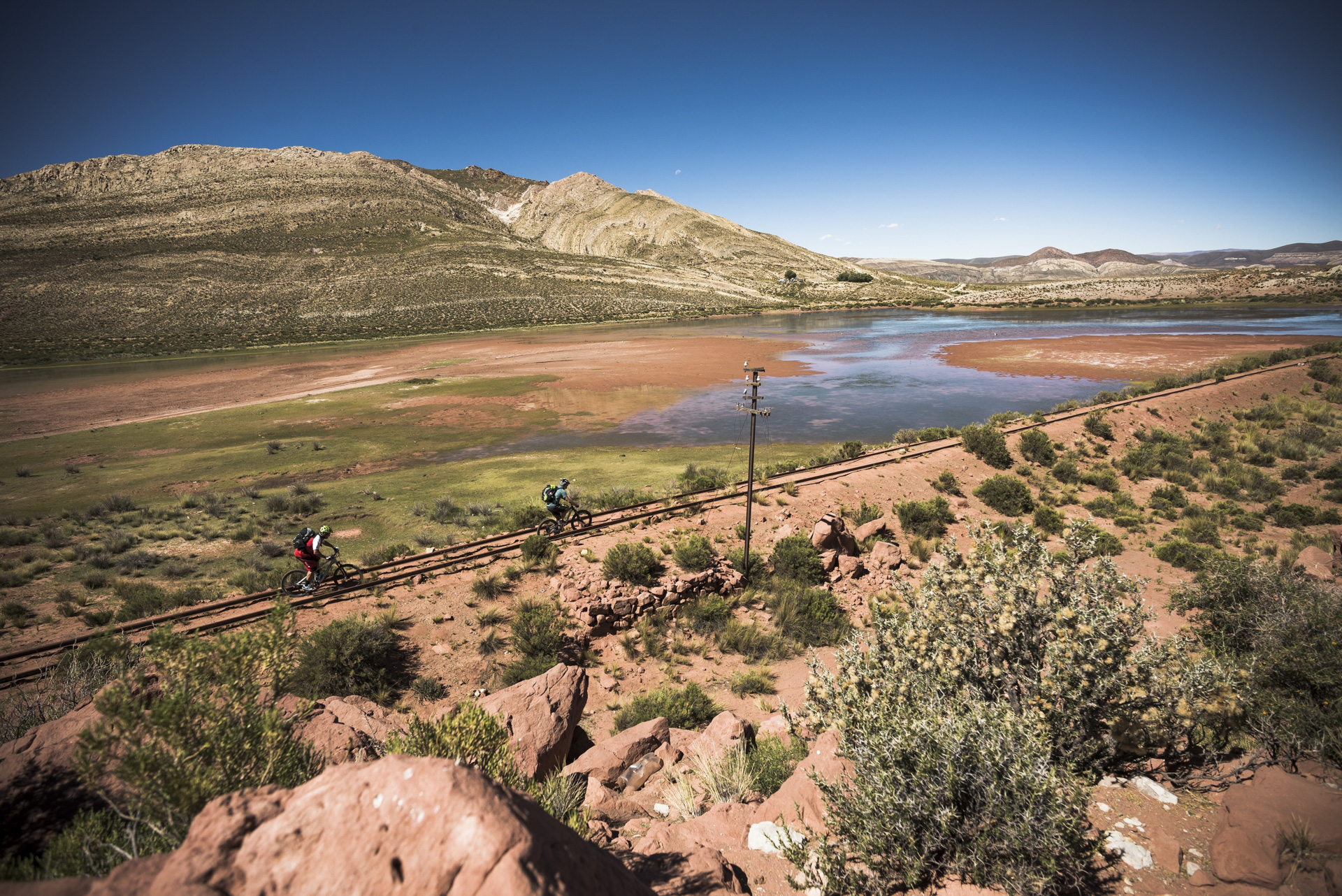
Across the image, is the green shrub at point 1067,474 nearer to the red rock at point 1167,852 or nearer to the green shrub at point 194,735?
the red rock at point 1167,852

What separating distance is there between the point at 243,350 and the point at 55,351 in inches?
822

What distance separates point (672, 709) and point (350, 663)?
6.98 metres

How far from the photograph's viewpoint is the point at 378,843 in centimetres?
321

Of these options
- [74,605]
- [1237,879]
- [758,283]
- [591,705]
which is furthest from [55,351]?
[758,283]

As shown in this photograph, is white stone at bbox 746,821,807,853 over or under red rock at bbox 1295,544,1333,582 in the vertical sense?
over

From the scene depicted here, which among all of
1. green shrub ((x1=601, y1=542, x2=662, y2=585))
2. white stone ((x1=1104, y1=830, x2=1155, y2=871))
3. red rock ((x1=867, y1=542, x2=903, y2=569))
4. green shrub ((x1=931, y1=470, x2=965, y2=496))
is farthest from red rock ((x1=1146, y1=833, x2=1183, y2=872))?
green shrub ((x1=931, y1=470, x2=965, y2=496))

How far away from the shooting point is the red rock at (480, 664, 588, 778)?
8.42 m

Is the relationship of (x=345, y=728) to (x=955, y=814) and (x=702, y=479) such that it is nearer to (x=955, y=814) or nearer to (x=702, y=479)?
(x=955, y=814)

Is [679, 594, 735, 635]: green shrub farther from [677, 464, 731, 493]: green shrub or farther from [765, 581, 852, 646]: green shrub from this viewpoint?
[677, 464, 731, 493]: green shrub

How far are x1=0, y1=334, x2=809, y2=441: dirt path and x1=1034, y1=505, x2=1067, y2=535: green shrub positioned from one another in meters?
29.2

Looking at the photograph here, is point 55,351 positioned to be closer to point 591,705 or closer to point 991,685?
point 591,705

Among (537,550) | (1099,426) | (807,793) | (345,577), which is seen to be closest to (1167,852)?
(807,793)

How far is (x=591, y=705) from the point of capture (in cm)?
1184

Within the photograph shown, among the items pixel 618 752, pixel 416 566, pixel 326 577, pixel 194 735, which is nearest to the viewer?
pixel 194 735
